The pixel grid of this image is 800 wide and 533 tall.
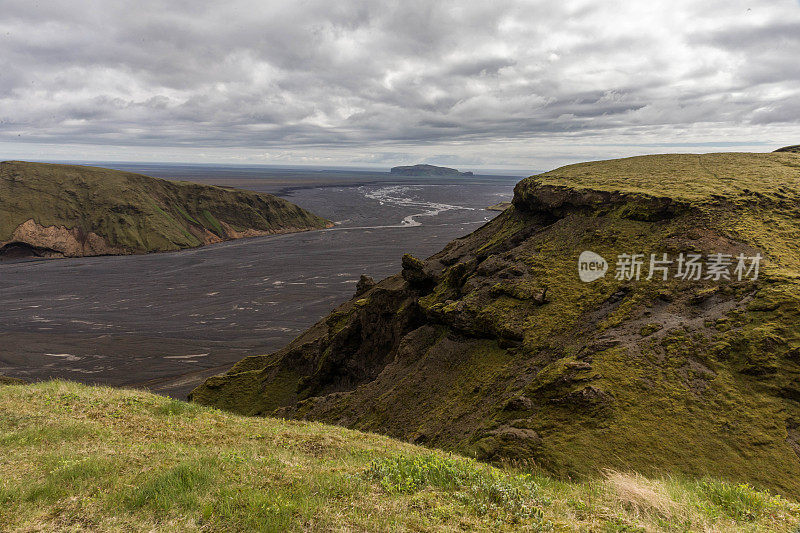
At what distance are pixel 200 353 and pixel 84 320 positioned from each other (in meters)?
24.7

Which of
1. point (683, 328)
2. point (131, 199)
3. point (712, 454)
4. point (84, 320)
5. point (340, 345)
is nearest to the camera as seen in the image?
point (712, 454)

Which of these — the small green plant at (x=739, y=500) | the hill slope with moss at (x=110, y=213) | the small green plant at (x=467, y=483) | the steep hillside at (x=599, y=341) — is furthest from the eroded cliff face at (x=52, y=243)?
the small green plant at (x=739, y=500)

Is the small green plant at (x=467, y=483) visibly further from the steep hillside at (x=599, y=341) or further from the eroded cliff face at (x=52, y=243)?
the eroded cliff face at (x=52, y=243)

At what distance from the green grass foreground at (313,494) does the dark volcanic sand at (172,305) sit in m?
30.6

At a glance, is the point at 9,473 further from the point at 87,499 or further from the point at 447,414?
the point at 447,414

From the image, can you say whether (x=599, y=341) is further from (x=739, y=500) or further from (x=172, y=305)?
(x=172, y=305)

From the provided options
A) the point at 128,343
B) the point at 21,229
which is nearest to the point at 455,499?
the point at 128,343

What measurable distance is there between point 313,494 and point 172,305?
65911 mm

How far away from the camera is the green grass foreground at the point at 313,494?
719 centimetres

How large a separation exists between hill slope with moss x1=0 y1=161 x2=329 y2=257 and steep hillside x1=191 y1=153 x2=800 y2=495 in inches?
4039

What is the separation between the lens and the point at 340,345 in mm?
29000

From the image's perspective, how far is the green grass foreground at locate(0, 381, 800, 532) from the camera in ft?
23.6

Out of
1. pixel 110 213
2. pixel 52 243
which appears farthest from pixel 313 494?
pixel 110 213

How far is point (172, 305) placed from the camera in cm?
6425
